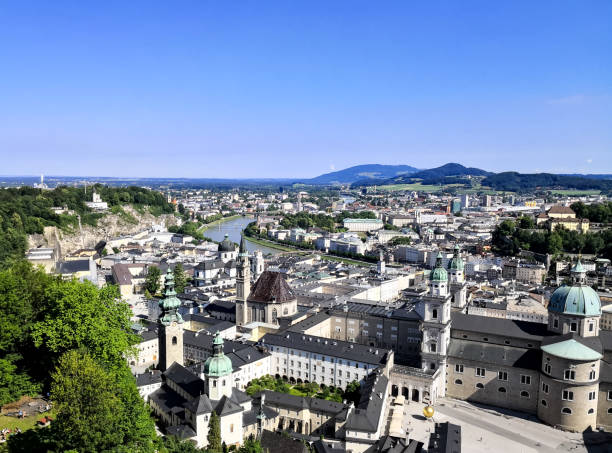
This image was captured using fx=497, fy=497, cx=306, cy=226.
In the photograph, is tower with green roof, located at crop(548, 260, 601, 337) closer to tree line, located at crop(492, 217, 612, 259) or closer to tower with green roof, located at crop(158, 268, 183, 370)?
tower with green roof, located at crop(158, 268, 183, 370)

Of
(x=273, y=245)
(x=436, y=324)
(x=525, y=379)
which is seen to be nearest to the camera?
(x=525, y=379)

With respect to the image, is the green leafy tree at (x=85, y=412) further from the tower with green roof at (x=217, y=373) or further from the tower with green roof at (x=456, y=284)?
the tower with green roof at (x=456, y=284)

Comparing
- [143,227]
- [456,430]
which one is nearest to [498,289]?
[456,430]

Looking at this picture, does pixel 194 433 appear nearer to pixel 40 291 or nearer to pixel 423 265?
pixel 40 291

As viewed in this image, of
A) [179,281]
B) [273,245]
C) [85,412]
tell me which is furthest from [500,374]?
[273,245]

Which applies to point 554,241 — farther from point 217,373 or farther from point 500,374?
point 217,373

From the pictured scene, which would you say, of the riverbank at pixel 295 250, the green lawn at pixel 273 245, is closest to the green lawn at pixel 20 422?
the riverbank at pixel 295 250
